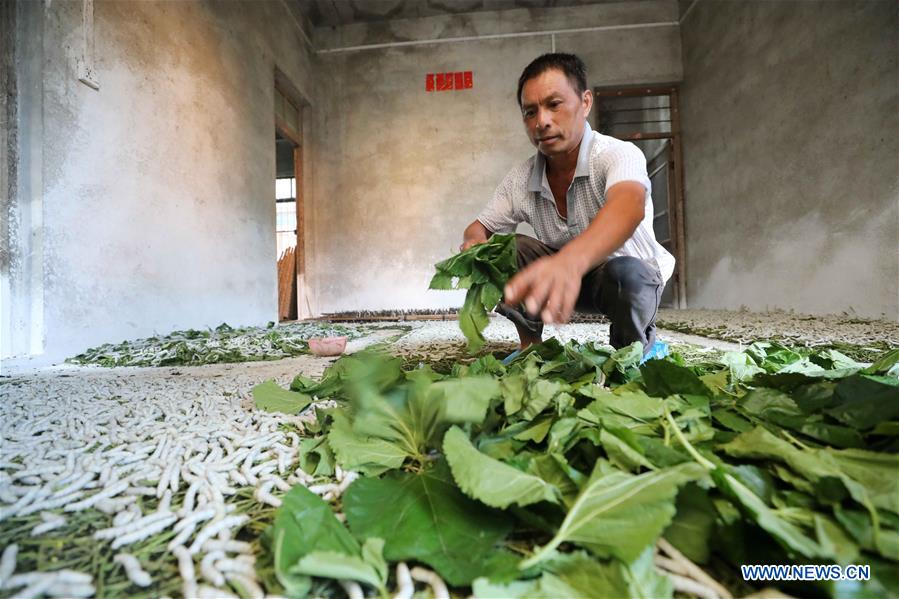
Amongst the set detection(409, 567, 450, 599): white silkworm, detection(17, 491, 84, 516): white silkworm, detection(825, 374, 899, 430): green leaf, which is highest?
detection(825, 374, 899, 430): green leaf

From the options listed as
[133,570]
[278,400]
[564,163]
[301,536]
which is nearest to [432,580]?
[301,536]

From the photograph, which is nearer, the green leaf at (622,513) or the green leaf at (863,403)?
the green leaf at (622,513)

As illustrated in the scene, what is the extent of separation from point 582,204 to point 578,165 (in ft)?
0.50

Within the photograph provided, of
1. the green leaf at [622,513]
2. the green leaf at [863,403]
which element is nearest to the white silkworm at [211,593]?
the green leaf at [622,513]

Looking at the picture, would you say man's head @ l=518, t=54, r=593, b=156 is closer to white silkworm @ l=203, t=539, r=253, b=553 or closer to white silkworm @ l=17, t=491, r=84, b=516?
white silkworm @ l=203, t=539, r=253, b=553

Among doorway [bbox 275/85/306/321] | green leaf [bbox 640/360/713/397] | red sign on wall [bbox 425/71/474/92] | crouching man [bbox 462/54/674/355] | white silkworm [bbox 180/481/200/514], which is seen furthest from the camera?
red sign on wall [bbox 425/71/474/92]

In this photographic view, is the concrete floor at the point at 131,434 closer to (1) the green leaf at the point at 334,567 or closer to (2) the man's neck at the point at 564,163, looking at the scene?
Result: (1) the green leaf at the point at 334,567

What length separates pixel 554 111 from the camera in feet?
5.26

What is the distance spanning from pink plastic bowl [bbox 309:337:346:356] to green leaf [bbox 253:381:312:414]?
4.07 ft

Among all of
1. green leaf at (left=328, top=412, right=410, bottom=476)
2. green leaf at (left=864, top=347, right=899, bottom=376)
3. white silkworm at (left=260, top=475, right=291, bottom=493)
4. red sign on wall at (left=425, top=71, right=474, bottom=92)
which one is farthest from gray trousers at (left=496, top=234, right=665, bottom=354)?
red sign on wall at (left=425, top=71, right=474, bottom=92)

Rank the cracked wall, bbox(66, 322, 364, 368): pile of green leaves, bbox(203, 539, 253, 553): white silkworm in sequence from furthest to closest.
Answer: the cracked wall → bbox(66, 322, 364, 368): pile of green leaves → bbox(203, 539, 253, 553): white silkworm

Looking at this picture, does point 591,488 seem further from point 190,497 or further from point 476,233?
point 476,233

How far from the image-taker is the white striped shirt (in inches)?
59.3

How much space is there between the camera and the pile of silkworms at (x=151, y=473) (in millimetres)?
534
